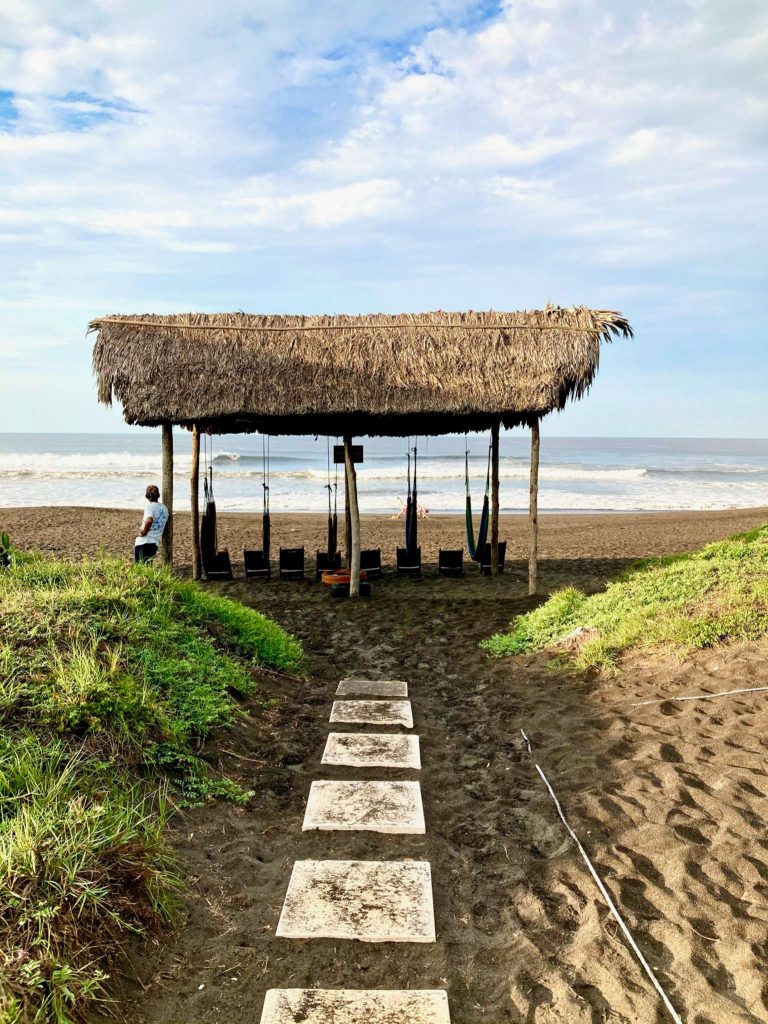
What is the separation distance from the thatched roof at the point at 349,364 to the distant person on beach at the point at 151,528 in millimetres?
1055

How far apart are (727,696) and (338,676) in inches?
94.9

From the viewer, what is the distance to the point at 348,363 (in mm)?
7551

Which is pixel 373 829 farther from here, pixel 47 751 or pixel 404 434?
pixel 404 434

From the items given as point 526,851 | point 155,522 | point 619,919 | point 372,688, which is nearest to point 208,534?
point 155,522

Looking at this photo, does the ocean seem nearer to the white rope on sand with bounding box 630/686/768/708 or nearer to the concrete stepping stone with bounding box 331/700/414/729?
the concrete stepping stone with bounding box 331/700/414/729

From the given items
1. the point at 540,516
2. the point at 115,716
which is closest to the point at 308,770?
the point at 115,716

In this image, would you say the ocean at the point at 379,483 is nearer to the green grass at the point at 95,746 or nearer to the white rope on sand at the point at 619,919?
the green grass at the point at 95,746

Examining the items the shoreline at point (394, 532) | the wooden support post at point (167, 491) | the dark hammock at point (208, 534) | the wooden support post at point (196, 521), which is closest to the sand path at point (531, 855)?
the wooden support post at point (167, 491)

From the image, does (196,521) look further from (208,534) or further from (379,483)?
(379,483)

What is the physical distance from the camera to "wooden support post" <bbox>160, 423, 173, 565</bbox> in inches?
281

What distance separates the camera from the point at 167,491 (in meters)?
7.25

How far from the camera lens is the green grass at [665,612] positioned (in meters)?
4.72

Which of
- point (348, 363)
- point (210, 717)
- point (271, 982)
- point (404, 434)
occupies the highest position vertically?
point (348, 363)

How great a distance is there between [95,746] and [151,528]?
12.5ft
